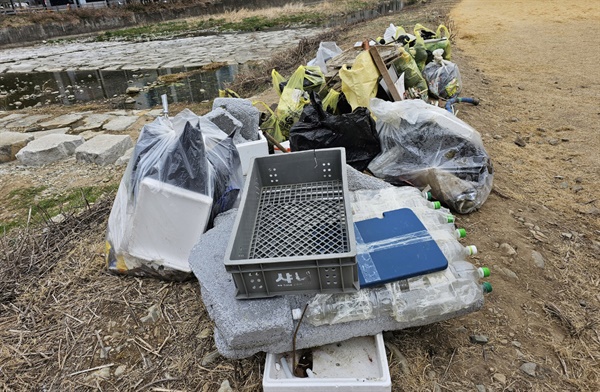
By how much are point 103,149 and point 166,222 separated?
3.11 metres

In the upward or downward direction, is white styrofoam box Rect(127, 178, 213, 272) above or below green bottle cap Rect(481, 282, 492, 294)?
above

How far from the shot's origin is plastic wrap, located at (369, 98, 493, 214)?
266 centimetres

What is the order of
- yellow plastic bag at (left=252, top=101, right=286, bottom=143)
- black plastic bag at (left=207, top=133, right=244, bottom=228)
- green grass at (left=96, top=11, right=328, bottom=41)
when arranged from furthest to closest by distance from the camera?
green grass at (left=96, top=11, right=328, bottom=41)
yellow plastic bag at (left=252, top=101, right=286, bottom=143)
black plastic bag at (left=207, top=133, right=244, bottom=228)

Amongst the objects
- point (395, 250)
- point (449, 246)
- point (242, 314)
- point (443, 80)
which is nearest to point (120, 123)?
point (443, 80)

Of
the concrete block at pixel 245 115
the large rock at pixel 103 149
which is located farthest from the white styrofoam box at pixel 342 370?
the large rock at pixel 103 149

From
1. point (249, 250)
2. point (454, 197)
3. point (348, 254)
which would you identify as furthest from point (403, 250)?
point (454, 197)

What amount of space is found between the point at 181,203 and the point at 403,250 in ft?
3.95

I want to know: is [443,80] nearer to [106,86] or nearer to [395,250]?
[395,250]

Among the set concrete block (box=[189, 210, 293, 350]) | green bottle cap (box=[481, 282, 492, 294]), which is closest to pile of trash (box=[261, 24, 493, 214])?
green bottle cap (box=[481, 282, 492, 294])

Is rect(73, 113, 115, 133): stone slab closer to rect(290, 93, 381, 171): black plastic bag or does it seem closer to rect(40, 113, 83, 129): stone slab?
rect(40, 113, 83, 129): stone slab

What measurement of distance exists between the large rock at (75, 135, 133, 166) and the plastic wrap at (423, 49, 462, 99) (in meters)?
4.03

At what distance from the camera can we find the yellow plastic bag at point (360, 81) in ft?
11.6

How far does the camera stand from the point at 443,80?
4727 mm

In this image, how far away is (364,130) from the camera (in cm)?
303
